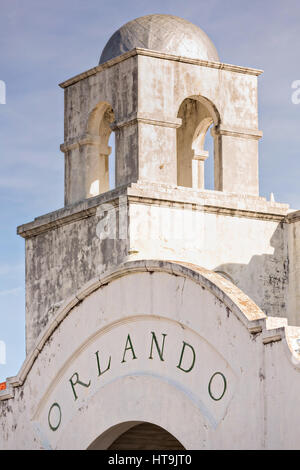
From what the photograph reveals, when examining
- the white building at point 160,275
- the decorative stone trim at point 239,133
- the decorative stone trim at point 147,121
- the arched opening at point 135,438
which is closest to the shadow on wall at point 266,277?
the white building at point 160,275

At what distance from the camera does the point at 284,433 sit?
41.0ft

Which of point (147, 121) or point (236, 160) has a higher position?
point (147, 121)

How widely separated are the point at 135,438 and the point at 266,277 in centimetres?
718

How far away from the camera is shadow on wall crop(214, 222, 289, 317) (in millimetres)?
22750

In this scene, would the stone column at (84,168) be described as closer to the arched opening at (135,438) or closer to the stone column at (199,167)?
the stone column at (199,167)

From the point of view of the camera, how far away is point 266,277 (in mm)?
22984

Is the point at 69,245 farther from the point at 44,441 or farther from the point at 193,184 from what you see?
the point at 44,441

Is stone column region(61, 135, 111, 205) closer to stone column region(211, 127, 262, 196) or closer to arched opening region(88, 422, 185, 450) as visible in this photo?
stone column region(211, 127, 262, 196)

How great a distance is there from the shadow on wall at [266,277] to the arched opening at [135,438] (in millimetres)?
5859

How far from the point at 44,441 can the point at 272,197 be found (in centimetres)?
Result: 860

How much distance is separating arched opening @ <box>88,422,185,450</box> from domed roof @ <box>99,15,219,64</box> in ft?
29.8

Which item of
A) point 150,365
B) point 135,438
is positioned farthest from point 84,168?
point 150,365

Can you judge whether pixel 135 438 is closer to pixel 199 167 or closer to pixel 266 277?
pixel 266 277
